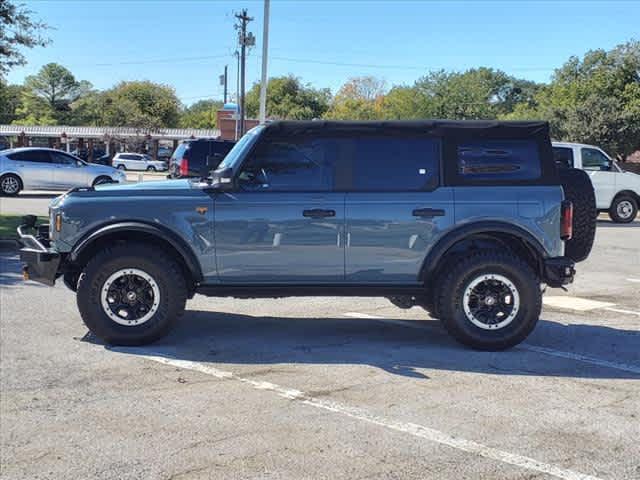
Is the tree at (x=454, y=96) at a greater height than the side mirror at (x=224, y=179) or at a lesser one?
greater

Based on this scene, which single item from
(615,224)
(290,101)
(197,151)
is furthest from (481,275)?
(290,101)

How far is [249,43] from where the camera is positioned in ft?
147

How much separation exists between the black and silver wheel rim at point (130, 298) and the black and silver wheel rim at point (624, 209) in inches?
653

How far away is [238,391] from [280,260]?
57.3 inches

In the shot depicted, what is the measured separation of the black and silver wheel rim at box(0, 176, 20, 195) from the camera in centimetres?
2392

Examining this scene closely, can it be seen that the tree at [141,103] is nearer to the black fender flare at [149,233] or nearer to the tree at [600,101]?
the tree at [600,101]

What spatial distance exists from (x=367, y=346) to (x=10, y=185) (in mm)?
20499

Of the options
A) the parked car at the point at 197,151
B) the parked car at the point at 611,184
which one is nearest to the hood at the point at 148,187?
the parked car at the point at 197,151

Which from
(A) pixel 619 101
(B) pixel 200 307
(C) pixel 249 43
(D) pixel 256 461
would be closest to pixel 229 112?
(C) pixel 249 43

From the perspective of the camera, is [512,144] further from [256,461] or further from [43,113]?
[43,113]

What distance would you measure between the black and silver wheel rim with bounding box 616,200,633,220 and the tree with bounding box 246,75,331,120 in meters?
66.6

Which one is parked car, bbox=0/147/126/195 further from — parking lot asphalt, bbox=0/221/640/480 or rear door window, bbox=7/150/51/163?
parking lot asphalt, bbox=0/221/640/480

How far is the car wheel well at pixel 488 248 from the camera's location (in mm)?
6516

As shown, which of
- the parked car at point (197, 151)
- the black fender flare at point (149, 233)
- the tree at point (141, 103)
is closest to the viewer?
the black fender flare at point (149, 233)
